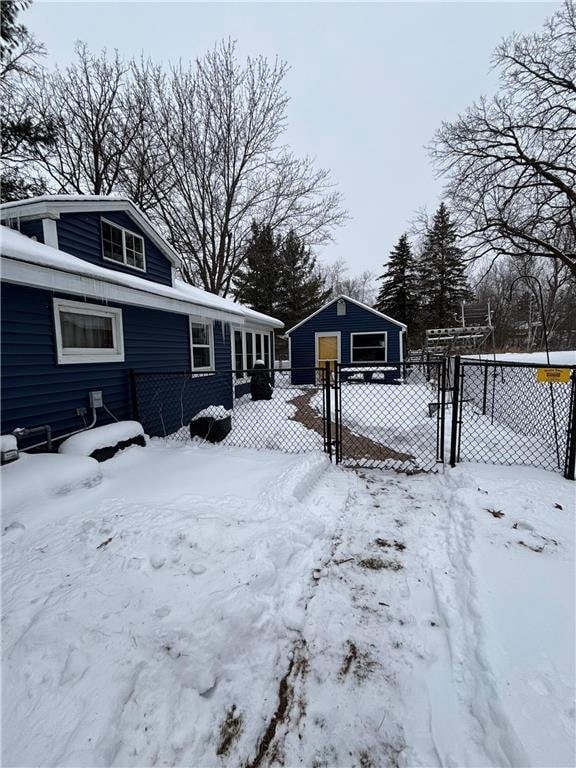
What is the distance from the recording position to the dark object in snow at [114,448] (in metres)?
4.11

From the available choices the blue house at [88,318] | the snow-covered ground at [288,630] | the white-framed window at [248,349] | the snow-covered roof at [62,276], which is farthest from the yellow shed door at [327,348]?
the snow-covered ground at [288,630]

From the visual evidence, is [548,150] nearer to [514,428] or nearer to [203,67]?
[514,428]

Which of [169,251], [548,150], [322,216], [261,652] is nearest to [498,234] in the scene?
[548,150]

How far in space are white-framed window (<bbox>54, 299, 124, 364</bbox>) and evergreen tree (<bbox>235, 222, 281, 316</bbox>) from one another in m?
13.0

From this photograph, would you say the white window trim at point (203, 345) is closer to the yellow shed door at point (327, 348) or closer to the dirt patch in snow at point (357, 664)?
the dirt patch in snow at point (357, 664)

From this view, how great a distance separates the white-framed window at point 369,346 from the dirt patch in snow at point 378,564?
1223 centimetres

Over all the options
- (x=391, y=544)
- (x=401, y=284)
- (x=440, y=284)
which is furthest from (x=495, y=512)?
(x=440, y=284)

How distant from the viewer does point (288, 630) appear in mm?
1831

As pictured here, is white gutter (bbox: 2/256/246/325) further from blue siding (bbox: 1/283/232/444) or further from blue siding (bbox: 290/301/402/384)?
blue siding (bbox: 290/301/402/384)

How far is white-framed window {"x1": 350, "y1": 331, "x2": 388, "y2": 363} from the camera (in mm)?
14273

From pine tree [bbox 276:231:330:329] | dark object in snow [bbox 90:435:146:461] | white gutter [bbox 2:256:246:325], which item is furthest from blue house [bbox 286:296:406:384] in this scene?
dark object in snow [bbox 90:435:146:461]

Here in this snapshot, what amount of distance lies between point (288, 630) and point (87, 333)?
4.61 m

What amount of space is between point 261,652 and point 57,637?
107 cm

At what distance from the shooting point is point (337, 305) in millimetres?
14555
